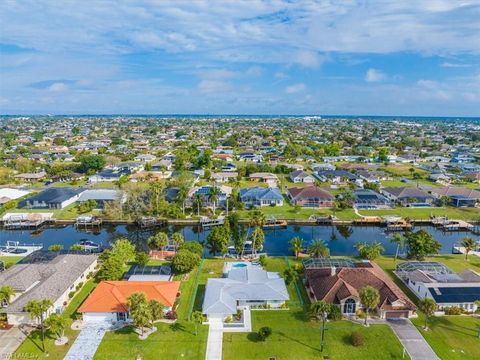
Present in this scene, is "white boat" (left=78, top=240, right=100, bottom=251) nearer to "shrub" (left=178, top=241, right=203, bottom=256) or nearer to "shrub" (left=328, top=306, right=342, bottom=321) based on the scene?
"shrub" (left=178, top=241, right=203, bottom=256)

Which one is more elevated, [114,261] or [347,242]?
[114,261]

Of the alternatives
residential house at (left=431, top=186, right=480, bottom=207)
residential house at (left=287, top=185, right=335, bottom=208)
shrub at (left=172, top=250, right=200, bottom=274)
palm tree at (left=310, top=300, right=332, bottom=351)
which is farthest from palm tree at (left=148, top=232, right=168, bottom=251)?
residential house at (left=431, top=186, right=480, bottom=207)

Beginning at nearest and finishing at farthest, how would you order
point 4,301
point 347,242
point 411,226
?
point 4,301 → point 347,242 → point 411,226

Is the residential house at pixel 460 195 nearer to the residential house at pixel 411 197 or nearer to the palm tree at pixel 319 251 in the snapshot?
the residential house at pixel 411 197

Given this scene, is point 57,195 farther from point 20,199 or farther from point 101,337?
point 101,337

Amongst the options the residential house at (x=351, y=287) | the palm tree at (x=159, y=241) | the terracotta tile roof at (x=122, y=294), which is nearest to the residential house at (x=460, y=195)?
the residential house at (x=351, y=287)

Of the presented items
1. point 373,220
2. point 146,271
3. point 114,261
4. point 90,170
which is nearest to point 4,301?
point 114,261

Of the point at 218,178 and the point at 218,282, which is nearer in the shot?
the point at 218,282
